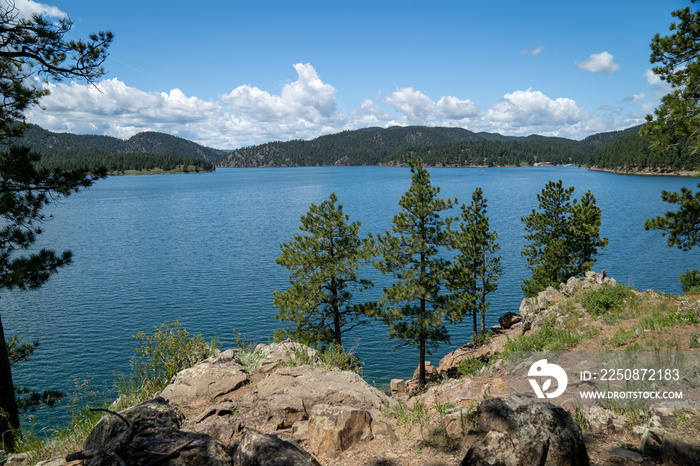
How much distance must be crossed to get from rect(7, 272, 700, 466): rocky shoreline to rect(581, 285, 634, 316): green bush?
12.4 m

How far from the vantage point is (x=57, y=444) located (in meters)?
6.77

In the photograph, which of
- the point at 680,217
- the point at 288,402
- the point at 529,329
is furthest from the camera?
the point at 529,329

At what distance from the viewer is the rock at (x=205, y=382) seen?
8.80m

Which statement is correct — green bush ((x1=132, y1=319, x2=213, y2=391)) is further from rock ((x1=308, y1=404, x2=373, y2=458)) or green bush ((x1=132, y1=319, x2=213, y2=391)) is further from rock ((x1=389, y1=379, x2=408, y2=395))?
rock ((x1=389, y1=379, x2=408, y2=395))

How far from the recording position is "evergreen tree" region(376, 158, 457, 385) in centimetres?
2295

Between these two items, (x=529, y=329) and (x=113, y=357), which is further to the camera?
(x=113, y=357)

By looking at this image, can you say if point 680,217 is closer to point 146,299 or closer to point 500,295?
point 500,295

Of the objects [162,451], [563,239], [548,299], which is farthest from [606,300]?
[162,451]

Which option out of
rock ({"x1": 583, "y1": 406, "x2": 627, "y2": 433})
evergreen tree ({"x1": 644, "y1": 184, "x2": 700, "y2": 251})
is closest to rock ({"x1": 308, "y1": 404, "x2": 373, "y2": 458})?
rock ({"x1": 583, "y1": 406, "x2": 627, "y2": 433})

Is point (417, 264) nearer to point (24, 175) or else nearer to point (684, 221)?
point (684, 221)

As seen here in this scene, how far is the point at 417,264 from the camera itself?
23578 mm

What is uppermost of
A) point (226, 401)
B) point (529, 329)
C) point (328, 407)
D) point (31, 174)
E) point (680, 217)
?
point (31, 174)

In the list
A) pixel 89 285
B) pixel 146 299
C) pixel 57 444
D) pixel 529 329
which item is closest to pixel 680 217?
pixel 529 329

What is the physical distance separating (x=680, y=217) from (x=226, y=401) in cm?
1646
